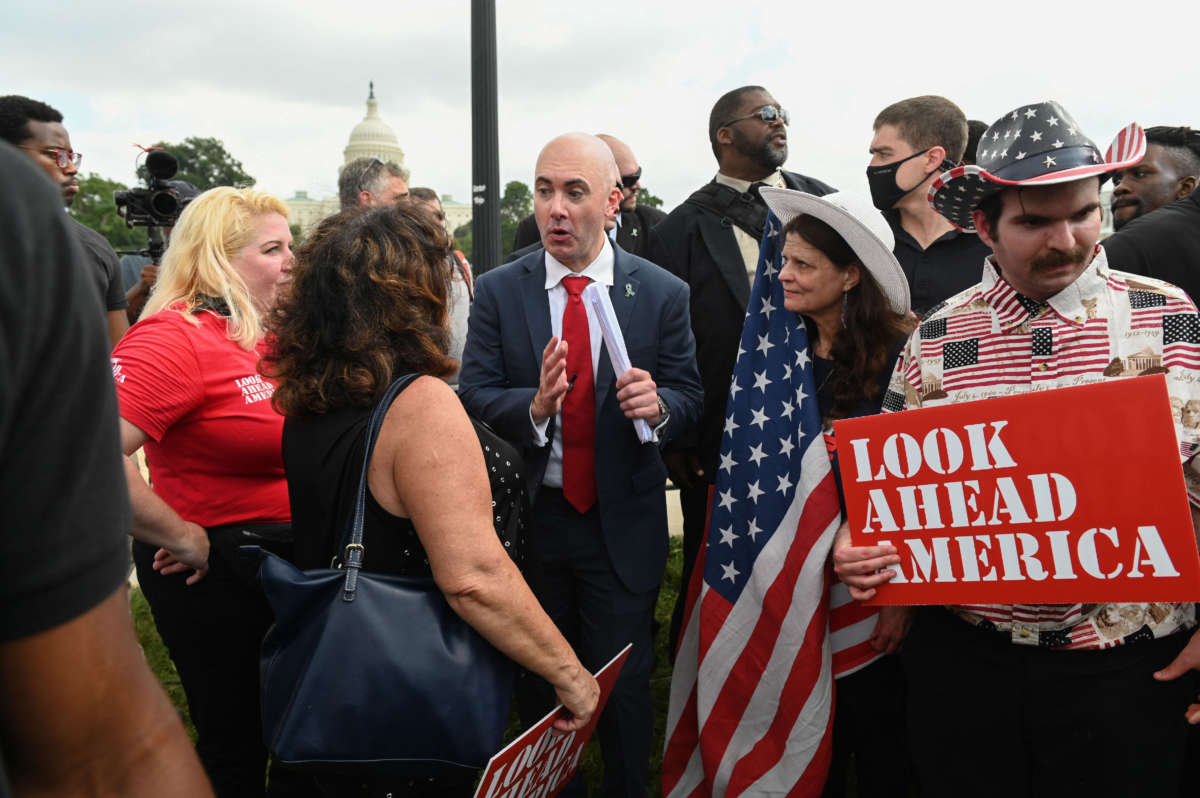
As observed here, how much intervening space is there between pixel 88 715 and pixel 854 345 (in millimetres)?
2458

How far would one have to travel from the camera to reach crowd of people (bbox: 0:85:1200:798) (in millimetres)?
827

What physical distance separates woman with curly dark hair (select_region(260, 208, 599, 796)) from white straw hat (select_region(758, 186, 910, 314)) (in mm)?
1229

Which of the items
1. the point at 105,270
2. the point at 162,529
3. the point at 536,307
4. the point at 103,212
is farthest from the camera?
the point at 103,212

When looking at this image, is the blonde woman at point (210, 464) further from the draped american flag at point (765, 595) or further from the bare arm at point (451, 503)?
the draped american flag at point (765, 595)

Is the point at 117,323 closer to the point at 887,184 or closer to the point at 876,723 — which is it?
the point at 887,184

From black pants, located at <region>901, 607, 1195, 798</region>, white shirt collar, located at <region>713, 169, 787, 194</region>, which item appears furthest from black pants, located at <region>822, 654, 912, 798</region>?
white shirt collar, located at <region>713, 169, 787, 194</region>

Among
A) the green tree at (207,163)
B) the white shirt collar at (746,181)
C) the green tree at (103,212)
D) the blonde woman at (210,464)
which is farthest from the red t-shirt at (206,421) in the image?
the green tree at (207,163)

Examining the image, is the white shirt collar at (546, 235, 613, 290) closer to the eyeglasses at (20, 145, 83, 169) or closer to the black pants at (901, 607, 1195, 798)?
the black pants at (901, 607, 1195, 798)

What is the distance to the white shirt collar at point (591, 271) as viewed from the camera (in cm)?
349

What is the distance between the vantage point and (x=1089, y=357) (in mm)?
2076

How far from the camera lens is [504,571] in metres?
2.07

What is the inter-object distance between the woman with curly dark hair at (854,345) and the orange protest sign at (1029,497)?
588mm

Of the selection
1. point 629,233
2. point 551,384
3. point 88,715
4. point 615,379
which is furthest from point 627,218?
point 88,715

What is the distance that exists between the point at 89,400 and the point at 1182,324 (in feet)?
7.02
